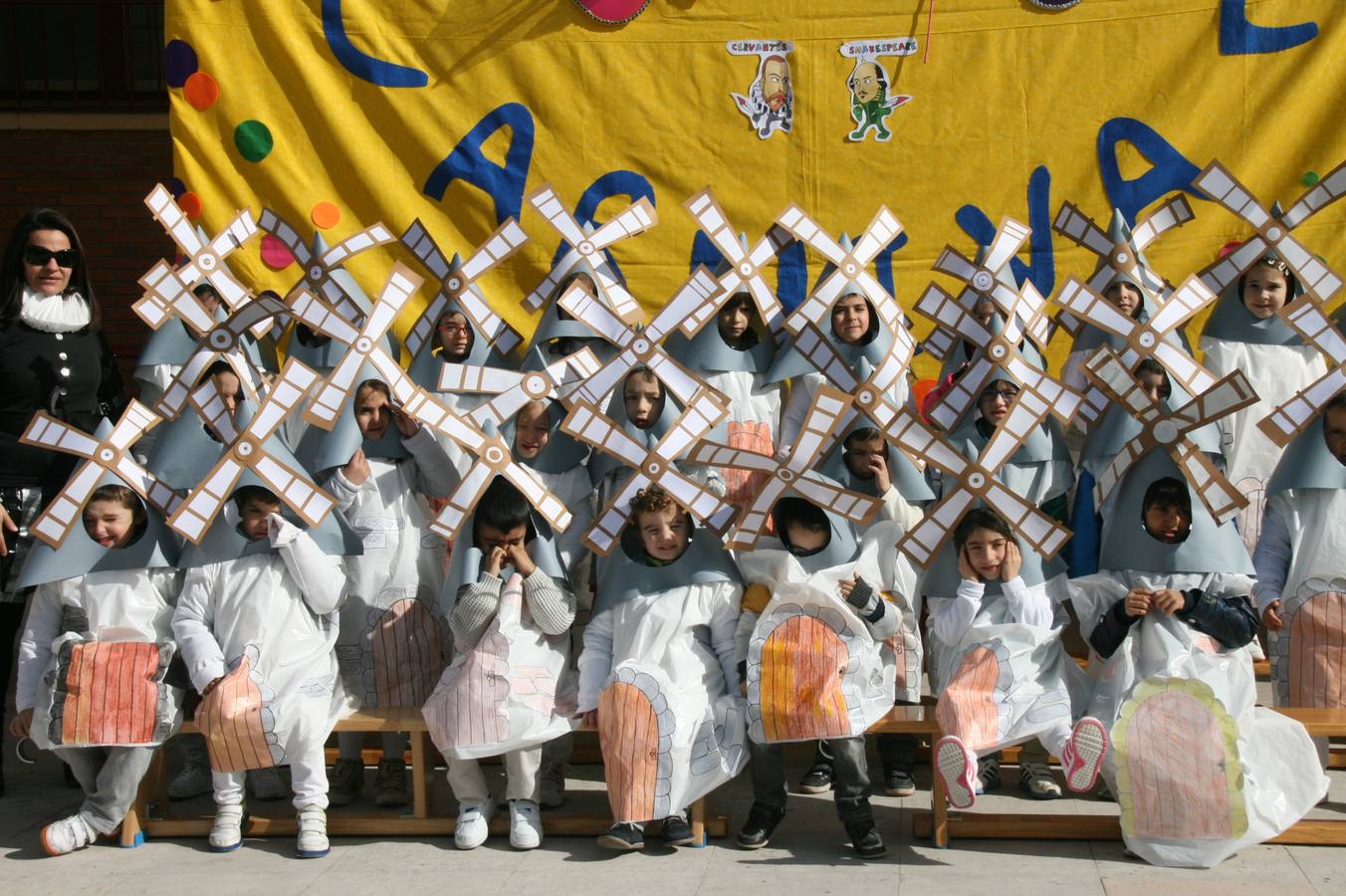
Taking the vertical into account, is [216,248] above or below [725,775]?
above

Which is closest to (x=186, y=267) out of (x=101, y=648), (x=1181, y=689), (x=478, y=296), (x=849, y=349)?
(x=478, y=296)

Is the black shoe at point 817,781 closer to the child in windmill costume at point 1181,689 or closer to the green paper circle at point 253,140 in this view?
the child in windmill costume at point 1181,689

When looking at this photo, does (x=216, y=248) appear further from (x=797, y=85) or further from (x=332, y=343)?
(x=797, y=85)

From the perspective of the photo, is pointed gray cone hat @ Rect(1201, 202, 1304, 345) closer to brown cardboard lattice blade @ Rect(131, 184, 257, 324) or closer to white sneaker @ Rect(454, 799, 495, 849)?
white sneaker @ Rect(454, 799, 495, 849)

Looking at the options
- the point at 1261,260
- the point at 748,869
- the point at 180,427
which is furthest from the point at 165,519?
the point at 1261,260

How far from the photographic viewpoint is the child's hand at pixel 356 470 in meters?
5.41

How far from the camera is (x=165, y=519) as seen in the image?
16.6 feet

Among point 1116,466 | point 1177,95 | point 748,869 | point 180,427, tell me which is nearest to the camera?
point 748,869

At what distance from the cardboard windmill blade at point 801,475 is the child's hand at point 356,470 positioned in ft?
4.05

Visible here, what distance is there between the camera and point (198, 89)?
25.0ft

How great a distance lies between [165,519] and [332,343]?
54.0 inches

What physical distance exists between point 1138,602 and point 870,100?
143 inches

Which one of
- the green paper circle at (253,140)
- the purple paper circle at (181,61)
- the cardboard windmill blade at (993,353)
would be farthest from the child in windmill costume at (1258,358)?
the purple paper circle at (181,61)

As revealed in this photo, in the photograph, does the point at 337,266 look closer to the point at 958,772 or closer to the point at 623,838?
the point at 623,838
